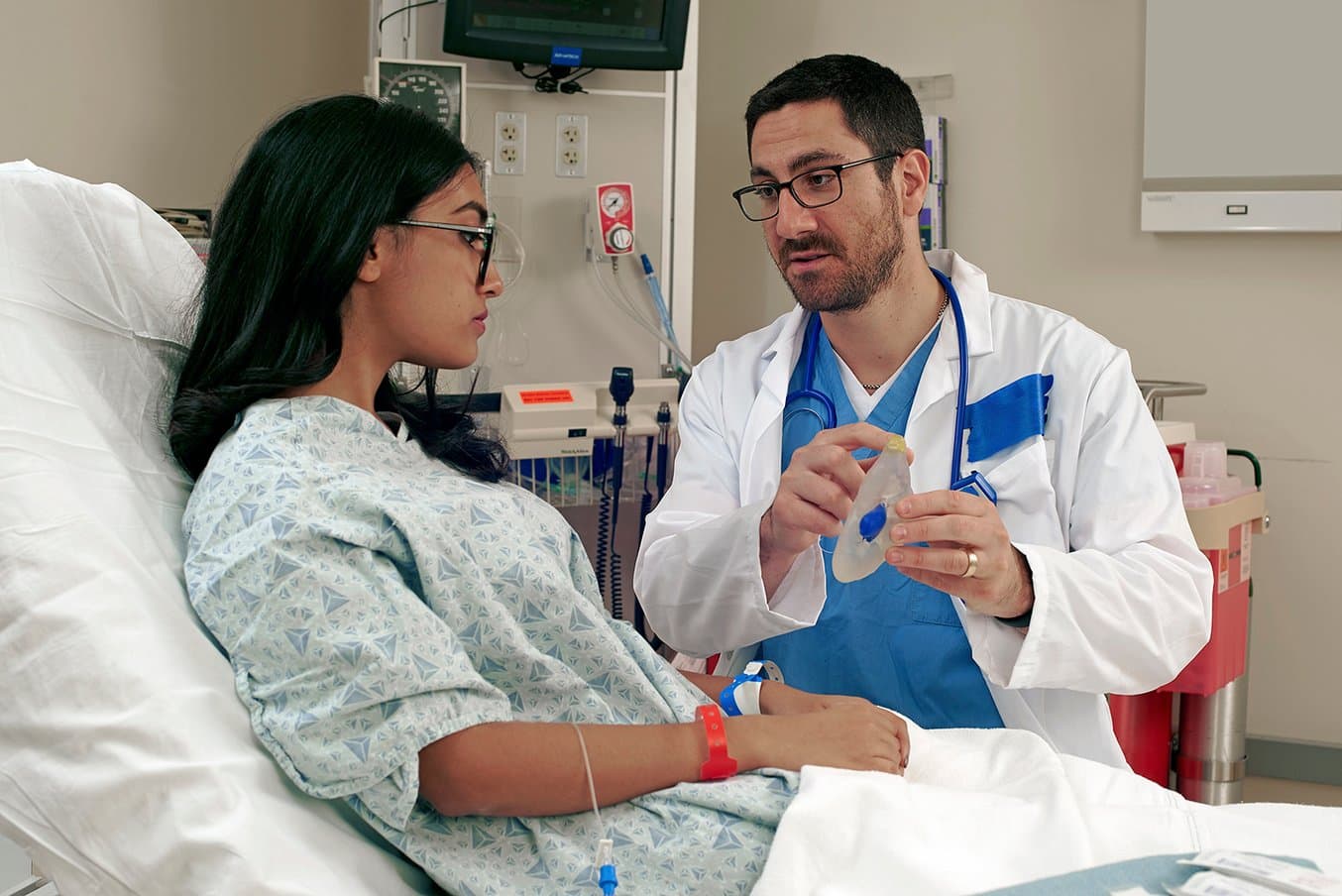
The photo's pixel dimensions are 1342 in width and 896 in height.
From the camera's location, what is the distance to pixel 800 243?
5.91 ft

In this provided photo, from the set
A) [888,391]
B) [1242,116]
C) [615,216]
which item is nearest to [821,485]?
[888,391]

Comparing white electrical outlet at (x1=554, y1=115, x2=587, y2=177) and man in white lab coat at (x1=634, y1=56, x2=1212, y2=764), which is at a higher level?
white electrical outlet at (x1=554, y1=115, x2=587, y2=177)

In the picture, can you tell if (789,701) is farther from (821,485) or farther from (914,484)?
(914,484)

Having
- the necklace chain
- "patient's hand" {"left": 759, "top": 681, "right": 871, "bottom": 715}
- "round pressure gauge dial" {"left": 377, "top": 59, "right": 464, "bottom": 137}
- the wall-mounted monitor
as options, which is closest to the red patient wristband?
"patient's hand" {"left": 759, "top": 681, "right": 871, "bottom": 715}

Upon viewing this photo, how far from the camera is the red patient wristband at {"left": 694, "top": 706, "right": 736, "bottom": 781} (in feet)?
3.72

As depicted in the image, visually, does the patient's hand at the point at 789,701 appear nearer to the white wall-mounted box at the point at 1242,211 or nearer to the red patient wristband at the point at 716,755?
the red patient wristband at the point at 716,755

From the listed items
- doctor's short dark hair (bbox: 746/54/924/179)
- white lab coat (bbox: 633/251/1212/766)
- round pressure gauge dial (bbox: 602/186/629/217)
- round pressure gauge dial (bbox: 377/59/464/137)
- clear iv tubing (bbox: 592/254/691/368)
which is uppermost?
round pressure gauge dial (bbox: 377/59/464/137)

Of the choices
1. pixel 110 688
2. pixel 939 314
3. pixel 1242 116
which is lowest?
pixel 110 688

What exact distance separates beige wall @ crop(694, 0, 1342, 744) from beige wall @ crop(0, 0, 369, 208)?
1.31 metres

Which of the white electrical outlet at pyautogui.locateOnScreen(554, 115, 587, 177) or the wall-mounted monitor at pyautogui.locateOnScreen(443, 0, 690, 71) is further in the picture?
the white electrical outlet at pyautogui.locateOnScreen(554, 115, 587, 177)

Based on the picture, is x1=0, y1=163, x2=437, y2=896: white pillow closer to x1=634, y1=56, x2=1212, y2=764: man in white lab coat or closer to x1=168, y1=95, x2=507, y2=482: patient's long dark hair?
x1=168, y1=95, x2=507, y2=482: patient's long dark hair

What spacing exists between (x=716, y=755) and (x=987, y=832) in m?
0.25

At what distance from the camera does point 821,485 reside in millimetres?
1402

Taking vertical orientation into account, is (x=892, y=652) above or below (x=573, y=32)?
below
